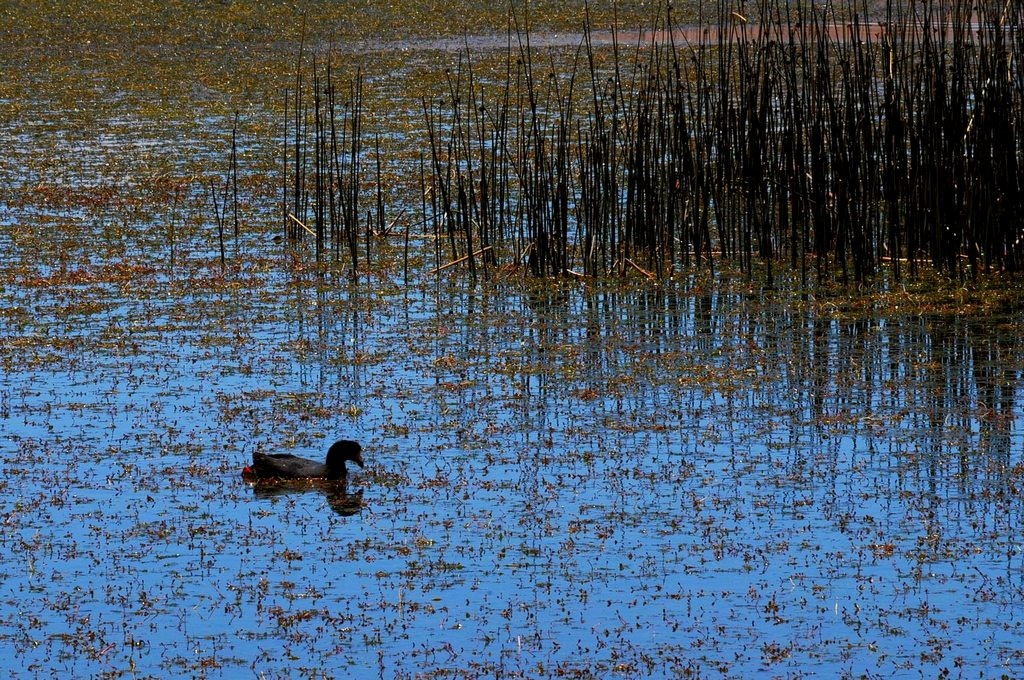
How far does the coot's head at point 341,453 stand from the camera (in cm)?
612

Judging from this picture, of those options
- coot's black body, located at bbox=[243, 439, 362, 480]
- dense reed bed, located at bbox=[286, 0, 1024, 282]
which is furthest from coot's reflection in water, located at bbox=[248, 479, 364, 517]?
dense reed bed, located at bbox=[286, 0, 1024, 282]

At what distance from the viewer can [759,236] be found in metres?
9.74

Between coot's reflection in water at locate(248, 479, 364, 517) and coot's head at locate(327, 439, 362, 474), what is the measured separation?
0.06 m

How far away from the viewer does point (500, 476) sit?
6195 millimetres

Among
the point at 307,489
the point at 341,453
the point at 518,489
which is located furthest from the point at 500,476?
the point at 307,489

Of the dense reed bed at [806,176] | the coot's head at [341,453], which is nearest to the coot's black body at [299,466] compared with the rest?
the coot's head at [341,453]

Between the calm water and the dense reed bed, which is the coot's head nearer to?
the calm water

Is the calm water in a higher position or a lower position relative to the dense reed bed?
lower

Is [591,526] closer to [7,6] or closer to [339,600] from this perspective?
[339,600]

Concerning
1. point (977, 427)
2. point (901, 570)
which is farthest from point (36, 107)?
point (901, 570)

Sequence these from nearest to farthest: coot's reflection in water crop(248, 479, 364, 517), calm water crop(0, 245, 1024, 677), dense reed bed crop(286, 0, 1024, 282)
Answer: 1. calm water crop(0, 245, 1024, 677)
2. coot's reflection in water crop(248, 479, 364, 517)
3. dense reed bed crop(286, 0, 1024, 282)

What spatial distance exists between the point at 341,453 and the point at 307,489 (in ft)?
0.59

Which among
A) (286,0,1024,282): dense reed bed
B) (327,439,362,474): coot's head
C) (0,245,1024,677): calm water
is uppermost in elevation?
(286,0,1024,282): dense reed bed

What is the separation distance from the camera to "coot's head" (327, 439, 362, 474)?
6117 mm
